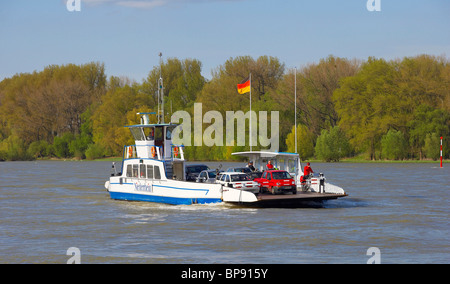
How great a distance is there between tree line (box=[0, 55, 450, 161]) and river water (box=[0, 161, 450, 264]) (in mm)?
57415

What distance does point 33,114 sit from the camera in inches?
5413

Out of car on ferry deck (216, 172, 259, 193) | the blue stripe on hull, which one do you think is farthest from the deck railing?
car on ferry deck (216, 172, 259, 193)

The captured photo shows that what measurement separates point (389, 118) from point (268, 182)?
222 ft

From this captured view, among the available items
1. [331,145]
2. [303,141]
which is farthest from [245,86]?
[303,141]

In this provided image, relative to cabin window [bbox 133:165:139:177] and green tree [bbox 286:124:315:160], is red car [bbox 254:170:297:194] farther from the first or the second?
Result: green tree [bbox 286:124:315:160]

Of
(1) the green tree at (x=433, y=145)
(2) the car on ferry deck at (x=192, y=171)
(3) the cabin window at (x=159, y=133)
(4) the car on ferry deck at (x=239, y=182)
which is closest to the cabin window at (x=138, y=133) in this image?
(3) the cabin window at (x=159, y=133)

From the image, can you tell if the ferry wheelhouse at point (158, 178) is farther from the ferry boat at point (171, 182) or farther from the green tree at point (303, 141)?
the green tree at point (303, 141)

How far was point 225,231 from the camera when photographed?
28.3 meters

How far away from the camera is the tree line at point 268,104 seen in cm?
9981

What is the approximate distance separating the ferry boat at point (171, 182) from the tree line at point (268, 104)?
59812 millimetres

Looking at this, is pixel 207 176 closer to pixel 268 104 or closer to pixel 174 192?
pixel 174 192

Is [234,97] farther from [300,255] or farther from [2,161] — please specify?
[300,255]
